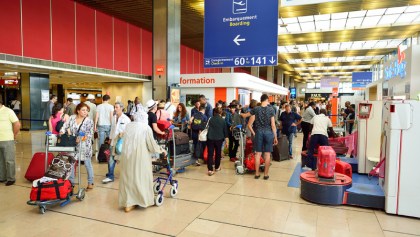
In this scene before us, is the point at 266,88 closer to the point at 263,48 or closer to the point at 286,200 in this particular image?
the point at 263,48

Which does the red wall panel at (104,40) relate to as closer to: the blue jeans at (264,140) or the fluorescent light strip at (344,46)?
the blue jeans at (264,140)

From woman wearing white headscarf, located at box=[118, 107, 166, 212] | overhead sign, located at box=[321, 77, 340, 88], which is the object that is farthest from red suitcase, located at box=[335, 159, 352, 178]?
overhead sign, located at box=[321, 77, 340, 88]

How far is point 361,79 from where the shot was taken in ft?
88.8

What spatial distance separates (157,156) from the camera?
557cm

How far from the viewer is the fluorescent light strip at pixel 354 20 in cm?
1399

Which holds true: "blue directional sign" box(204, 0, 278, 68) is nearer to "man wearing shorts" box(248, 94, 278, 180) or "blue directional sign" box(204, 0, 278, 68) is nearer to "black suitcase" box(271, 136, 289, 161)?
"black suitcase" box(271, 136, 289, 161)

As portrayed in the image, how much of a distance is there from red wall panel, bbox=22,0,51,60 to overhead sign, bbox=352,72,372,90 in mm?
24823

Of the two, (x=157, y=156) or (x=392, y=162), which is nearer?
(x=392, y=162)

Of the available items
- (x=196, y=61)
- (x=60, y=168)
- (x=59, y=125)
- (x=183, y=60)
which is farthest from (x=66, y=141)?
(x=196, y=61)

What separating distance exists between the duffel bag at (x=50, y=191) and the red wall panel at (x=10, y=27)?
7901 mm

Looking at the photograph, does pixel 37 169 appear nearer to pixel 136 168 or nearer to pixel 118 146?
pixel 118 146

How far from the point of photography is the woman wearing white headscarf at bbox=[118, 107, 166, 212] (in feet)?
13.4

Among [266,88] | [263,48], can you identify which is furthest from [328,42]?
[263,48]

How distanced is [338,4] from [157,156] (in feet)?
35.9
